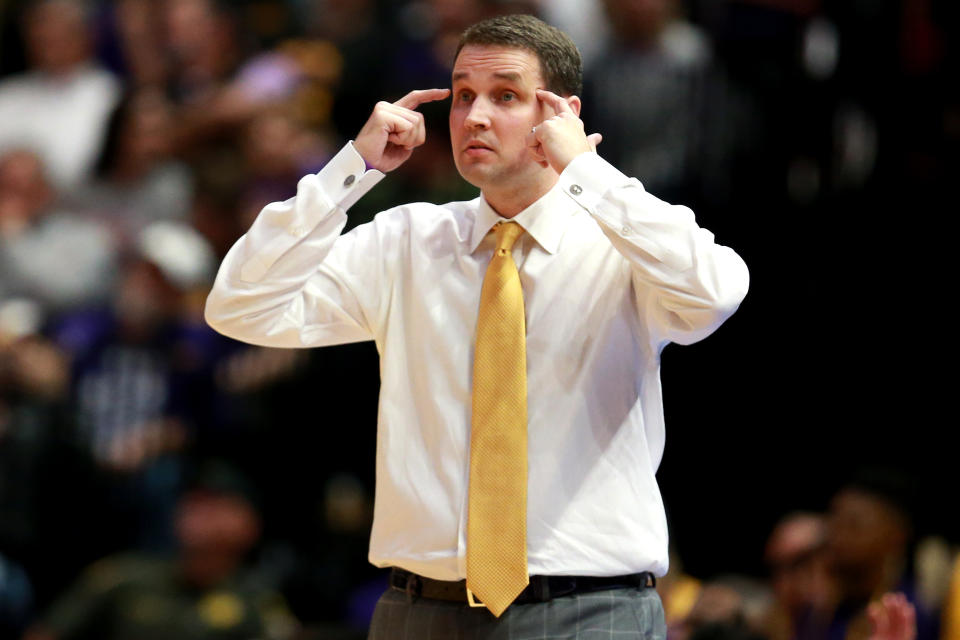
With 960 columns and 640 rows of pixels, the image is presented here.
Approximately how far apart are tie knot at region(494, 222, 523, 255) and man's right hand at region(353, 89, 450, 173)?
0.88 ft

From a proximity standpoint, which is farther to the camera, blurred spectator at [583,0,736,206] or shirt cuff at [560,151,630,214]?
blurred spectator at [583,0,736,206]

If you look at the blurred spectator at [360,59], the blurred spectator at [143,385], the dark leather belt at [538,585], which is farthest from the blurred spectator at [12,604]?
the dark leather belt at [538,585]

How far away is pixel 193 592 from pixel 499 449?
349cm

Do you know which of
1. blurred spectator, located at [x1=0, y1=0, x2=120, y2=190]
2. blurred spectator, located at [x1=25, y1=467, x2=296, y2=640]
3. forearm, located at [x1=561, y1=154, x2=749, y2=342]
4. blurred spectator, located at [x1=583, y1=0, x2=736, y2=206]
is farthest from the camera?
blurred spectator, located at [x1=0, y1=0, x2=120, y2=190]

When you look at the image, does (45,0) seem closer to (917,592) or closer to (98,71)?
(98,71)

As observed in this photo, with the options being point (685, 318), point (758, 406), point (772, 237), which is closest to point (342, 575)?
point (758, 406)

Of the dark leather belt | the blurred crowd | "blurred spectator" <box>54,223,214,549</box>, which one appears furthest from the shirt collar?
"blurred spectator" <box>54,223,214,549</box>

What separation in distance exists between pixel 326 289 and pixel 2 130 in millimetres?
5856

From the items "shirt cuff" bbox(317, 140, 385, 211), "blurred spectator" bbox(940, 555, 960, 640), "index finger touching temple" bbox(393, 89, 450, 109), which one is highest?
"index finger touching temple" bbox(393, 89, 450, 109)

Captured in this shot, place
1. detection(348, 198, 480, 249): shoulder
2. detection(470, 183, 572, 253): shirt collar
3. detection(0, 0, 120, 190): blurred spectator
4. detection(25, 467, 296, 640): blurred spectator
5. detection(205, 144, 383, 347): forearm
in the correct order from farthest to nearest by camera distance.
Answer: detection(0, 0, 120, 190): blurred spectator
detection(25, 467, 296, 640): blurred spectator
detection(348, 198, 480, 249): shoulder
detection(470, 183, 572, 253): shirt collar
detection(205, 144, 383, 347): forearm

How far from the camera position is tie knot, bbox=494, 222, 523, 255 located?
134 inches

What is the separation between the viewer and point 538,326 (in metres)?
3.36

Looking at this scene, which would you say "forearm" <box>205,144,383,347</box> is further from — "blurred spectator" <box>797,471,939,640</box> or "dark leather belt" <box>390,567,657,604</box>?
A: "blurred spectator" <box>797,471,939,640</box>

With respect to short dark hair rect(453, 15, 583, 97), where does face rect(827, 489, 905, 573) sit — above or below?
below
